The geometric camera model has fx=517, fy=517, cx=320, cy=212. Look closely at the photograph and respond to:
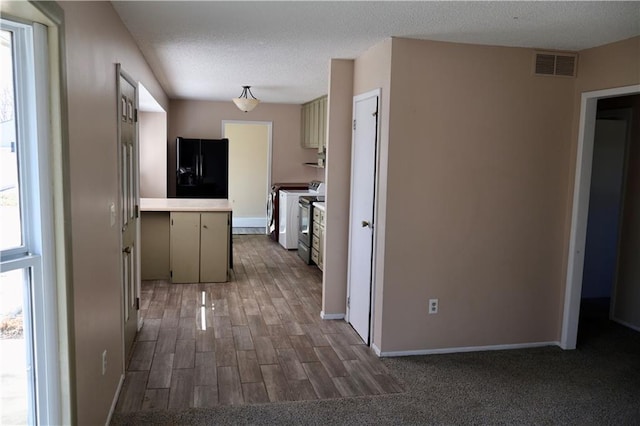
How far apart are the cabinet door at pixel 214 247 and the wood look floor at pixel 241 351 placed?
171 millimetres

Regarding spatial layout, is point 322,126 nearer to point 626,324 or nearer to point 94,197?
point 626,324

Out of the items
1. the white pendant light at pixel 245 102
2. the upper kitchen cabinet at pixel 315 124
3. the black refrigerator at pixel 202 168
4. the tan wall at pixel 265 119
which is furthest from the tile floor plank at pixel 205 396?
the tan wall at pixel 265 119

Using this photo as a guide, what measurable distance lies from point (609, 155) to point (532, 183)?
1740 mm

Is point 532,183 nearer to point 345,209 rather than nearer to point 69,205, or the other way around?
point 345,209

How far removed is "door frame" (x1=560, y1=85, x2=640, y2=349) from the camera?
12.2ft

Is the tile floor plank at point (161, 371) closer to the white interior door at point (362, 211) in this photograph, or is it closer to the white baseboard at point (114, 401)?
the white baseboard at point (114, 401)

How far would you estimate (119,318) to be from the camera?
305 centimetres

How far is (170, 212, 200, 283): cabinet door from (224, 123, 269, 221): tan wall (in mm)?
4167

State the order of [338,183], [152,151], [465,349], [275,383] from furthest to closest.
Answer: [152,151], [338,183], [465,349], [275,383]

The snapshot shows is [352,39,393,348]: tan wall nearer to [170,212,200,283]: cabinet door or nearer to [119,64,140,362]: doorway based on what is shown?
[119,64,140,362]: doorway

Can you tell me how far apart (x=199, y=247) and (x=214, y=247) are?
6.2 inches

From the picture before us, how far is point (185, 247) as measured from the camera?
552 cm

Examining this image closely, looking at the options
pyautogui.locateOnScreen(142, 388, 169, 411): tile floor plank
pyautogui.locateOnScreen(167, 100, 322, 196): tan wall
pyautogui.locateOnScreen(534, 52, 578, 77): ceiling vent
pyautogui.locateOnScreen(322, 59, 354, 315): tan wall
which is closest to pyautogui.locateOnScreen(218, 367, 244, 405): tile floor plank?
pyautogui.locateOnScreen(142, 388, 169, 411): tile floor plank

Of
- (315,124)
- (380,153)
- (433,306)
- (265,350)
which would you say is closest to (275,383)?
(265,350)
